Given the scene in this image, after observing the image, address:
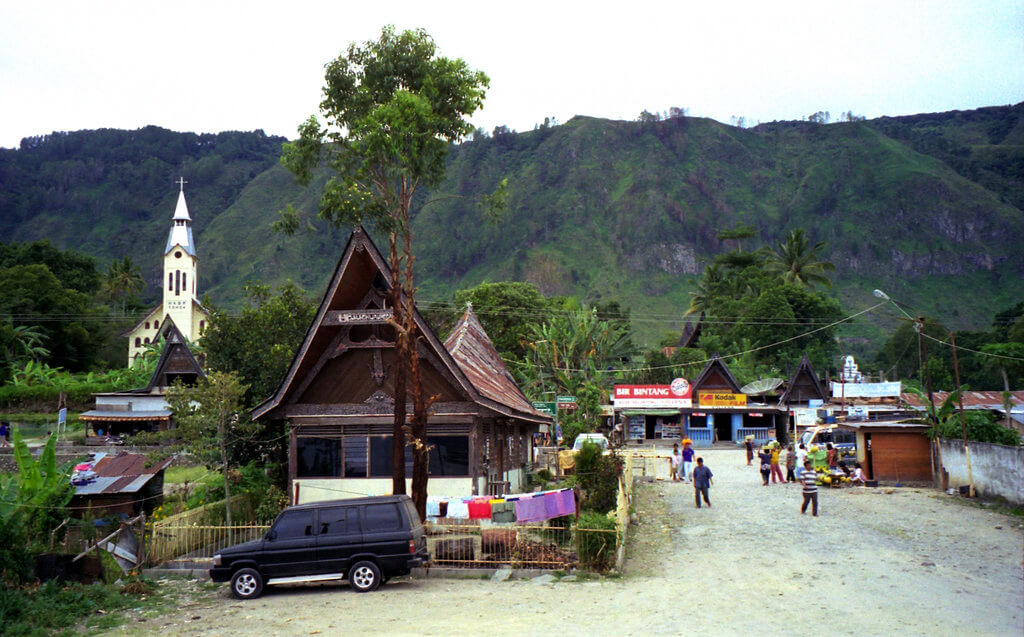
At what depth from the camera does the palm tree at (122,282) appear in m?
112

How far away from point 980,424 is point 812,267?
75.5 metres

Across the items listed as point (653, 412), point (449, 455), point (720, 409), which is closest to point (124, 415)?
point (653, 412)

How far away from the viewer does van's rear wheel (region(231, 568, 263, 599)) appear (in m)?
15.1

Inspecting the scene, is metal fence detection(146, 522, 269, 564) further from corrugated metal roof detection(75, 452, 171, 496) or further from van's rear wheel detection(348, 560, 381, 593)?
van's rear wheel detection(348, 560, 381, 593)

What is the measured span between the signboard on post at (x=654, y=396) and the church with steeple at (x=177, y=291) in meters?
62.2

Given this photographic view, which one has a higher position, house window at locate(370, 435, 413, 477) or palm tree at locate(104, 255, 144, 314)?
palm tree at locate(104, 255, 144, 314)

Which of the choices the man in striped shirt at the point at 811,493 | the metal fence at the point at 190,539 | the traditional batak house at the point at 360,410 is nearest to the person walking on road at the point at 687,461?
the man in striped shirt at the point at 811,493

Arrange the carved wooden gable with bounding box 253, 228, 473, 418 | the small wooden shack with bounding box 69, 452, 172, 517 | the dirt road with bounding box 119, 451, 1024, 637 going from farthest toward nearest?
1. the carved wooden gable with bounding box 253, 228, 473, 418
2. the small wooden shack with bounding box 69, 452, 172, 517
3. the dirt road with bounding box 119, 451, 1024, 637

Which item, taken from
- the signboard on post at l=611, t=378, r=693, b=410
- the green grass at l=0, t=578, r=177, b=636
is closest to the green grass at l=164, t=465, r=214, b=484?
the green grass at l=0, t=578, r=177, b=636

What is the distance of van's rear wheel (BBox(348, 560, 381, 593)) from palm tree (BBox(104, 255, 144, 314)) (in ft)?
356

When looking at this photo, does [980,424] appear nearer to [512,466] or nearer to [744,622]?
[512,466]

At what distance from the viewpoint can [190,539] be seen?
1867 centimetres

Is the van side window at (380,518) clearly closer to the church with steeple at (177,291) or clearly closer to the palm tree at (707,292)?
the palm tree at (707,292)

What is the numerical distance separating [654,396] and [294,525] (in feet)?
148
